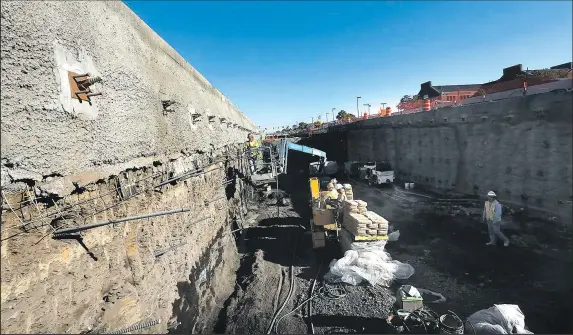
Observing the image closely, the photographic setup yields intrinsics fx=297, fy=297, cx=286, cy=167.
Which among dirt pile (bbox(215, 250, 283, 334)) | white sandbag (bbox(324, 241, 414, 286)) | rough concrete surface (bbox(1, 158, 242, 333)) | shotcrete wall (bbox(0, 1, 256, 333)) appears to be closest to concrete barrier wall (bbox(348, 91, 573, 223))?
white sandbag (bbox(324, 241, 414, 286))

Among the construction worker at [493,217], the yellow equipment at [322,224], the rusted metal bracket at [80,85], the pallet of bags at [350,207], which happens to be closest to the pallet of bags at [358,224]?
the pallet of bags at [350,207]

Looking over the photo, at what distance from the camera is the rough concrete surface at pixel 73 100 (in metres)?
2.95

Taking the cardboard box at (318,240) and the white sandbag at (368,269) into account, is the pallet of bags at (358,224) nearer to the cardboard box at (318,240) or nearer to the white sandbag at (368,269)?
the white sandbag at (368,269)

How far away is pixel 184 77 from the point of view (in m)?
9.84

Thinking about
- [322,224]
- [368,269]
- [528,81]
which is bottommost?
[368,269]

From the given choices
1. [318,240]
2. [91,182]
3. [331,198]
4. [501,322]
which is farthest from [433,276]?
[91,182]

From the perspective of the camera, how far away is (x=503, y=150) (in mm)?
11211

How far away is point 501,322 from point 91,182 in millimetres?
6892

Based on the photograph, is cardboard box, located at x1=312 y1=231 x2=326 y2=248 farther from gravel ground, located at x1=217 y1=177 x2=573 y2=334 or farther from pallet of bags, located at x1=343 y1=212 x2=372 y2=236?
pallet of bags, located at x1=343 y1=212 x2=372 y2=236

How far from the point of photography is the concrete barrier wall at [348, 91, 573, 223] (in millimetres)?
9156

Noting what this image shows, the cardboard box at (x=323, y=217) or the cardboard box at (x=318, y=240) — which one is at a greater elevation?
the cardboard box at (x=323, y=217)

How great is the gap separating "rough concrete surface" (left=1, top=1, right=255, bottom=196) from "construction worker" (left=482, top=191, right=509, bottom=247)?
30.1 feet

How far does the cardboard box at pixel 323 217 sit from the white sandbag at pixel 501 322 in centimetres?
482

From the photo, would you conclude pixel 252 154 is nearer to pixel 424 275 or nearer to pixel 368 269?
pixel 368 269
